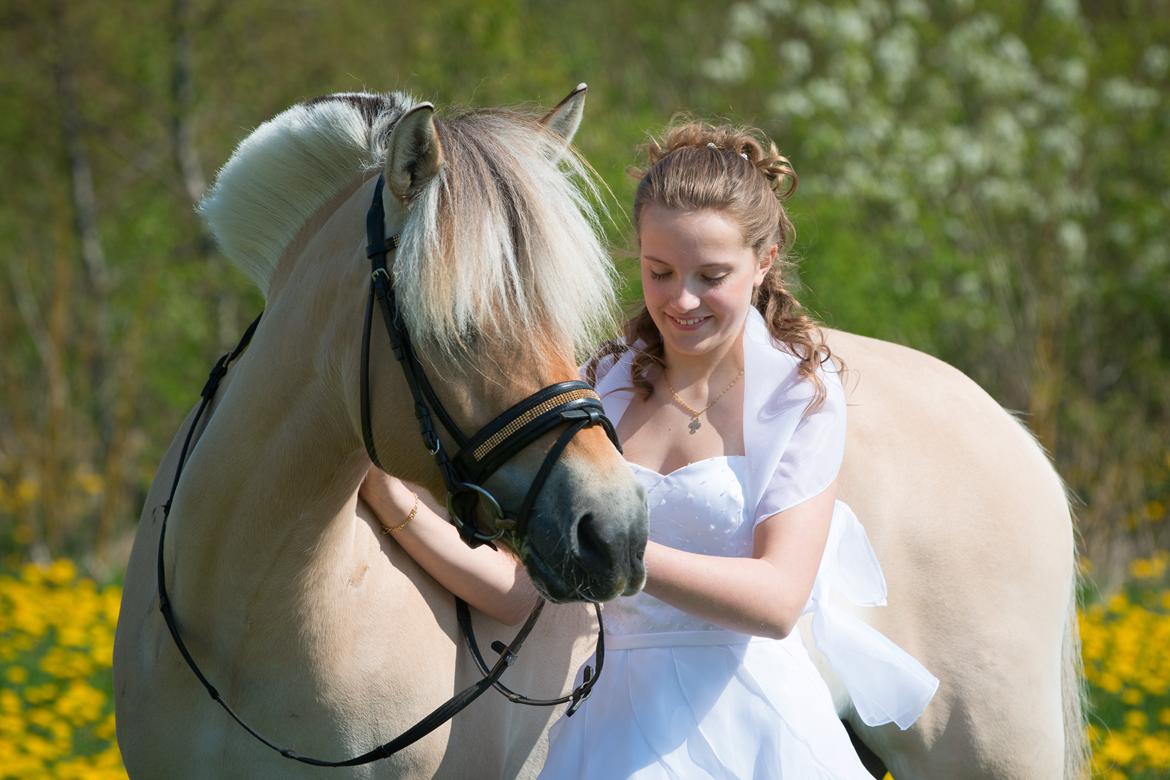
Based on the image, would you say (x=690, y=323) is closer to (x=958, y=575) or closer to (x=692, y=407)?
(x=692, y=407)

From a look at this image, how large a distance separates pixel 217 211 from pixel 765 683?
58.6 inches

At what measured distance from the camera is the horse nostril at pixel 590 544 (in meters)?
1.83

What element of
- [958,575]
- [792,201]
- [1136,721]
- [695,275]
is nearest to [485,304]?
[695,275]

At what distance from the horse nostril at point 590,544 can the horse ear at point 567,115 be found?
798mm

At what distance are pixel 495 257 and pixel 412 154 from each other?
9.4 inches

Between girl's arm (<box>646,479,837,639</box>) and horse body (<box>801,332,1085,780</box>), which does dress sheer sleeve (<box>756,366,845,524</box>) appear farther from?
horse body (<box>801,332,1085,780</box>)

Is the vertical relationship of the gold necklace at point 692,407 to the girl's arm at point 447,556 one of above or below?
above

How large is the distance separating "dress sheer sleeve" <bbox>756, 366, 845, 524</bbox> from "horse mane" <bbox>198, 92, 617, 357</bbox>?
505mm

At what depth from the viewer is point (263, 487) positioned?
2199 millimetres

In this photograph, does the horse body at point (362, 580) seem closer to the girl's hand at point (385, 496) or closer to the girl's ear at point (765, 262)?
the girl's hand at point (385, 496)

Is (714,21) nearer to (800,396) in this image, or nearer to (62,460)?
(62,460)

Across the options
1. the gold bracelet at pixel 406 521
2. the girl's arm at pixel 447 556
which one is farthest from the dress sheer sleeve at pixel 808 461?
the gold bracelet at pixel 406 521

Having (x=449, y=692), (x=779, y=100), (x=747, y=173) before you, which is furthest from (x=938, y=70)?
(x=449, y=692)

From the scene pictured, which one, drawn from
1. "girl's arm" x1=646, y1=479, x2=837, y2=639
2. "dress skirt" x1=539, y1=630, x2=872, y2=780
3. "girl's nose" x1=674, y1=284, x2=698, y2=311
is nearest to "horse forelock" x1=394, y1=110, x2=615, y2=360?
"girl's nose" x1=674, y1=284, x2=698, y2=311
